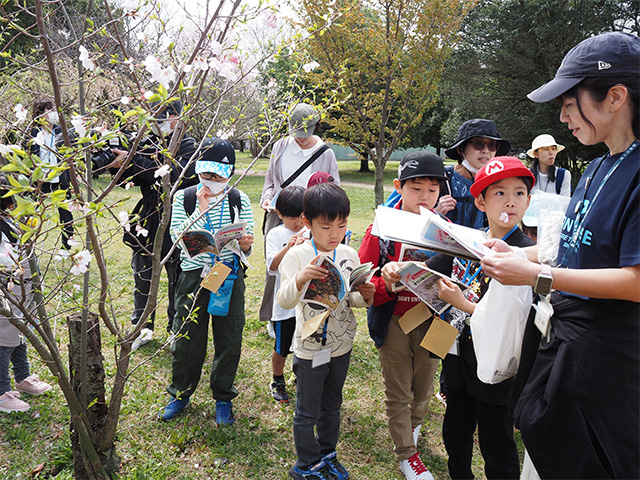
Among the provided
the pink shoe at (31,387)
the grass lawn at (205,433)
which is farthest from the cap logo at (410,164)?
the pink shoe at (31,387)

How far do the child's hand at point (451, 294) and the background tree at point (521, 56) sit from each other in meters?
14.1

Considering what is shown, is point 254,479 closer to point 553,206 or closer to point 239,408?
point 239,408

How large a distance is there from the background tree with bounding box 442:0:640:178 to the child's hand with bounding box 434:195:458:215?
13.2 metres

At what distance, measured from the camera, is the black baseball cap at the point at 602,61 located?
1.46 m

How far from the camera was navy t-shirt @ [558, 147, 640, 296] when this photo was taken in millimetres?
1392

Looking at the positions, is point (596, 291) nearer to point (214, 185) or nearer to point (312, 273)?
point (312, 273)

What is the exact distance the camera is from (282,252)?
3.18 metres

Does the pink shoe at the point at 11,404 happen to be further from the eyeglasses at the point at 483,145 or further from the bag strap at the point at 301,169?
the eyeglasses at the point at 483,145

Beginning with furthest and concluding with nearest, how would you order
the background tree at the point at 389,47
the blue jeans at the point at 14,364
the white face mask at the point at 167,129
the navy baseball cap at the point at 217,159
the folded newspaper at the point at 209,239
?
the background tree at the point at 389,47, the blue jeans at the point at 14,364, the navy baseball cap at the point at 217,159, the folded newspaper at the point at 209,239, the white face mask at the point at 167,129

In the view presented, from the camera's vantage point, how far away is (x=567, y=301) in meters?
1.59

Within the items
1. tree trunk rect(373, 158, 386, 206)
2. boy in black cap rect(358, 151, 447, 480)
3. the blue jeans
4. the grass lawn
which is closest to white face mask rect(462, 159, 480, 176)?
boy in black cap rect(358, 151, 447, 480)

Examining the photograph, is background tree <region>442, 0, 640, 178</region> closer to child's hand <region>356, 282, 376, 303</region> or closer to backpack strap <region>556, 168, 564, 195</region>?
backpack strap <region>556, 168, 564, 195</region>

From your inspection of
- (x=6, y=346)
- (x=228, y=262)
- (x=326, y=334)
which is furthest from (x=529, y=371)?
(x=6, y=346)

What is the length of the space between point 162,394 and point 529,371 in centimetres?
271
